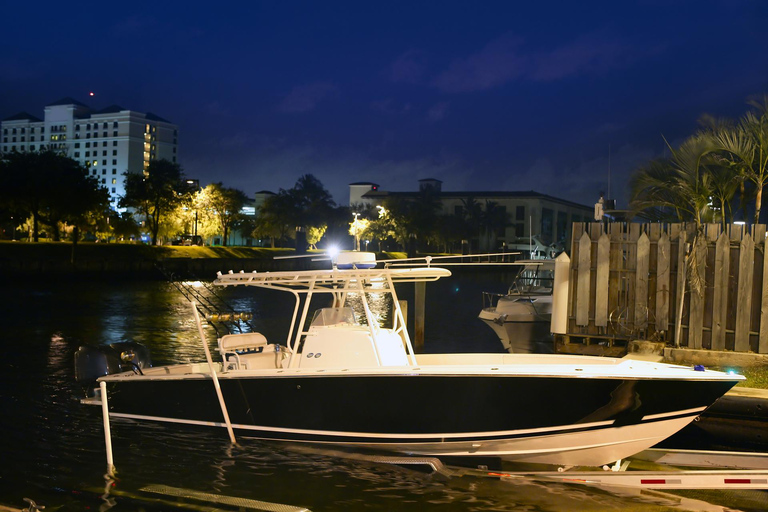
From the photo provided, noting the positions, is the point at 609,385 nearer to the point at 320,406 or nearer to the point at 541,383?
the point at 541,383

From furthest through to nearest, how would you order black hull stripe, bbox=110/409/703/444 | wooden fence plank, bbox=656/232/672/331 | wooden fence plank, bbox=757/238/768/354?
1. wooden fence plank, bbox=656/232/672/331
2. wooden fence plank, bbox=757/238/768/354
3. black hull stripe, bbox=110/409/703/444

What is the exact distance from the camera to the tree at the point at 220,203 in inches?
3484

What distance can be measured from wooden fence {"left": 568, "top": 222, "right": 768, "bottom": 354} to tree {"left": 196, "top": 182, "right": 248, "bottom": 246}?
259 feet

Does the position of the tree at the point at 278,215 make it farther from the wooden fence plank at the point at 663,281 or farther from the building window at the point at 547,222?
the wooden fence plank at the point at 663,281

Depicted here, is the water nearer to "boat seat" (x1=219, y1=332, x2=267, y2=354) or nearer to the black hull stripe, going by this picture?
the black hull stripe

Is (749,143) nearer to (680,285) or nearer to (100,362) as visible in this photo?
(680,285)

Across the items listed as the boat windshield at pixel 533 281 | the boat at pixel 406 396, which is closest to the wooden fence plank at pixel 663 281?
the boat at pixel 406 396

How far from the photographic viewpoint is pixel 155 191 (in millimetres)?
80000

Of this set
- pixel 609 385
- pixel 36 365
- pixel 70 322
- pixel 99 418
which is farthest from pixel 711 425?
pixel 70 322

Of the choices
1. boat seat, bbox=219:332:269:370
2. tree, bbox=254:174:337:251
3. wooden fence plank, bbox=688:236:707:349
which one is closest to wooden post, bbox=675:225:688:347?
wooden fence plank, bbox=688:236:707:349

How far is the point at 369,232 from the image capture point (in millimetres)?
115875

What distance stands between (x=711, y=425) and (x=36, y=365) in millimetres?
15576

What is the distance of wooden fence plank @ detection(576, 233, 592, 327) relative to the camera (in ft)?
44.4

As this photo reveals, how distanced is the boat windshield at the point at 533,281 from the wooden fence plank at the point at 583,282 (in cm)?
709
